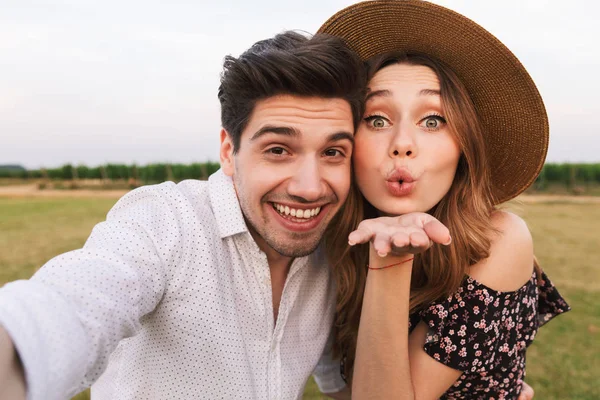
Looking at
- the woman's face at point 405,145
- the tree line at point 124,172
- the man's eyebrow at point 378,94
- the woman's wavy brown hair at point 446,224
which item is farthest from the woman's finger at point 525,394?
the tree line at point 124,172

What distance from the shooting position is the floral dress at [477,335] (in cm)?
235

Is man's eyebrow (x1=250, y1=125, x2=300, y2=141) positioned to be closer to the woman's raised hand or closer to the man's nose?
the man's nose

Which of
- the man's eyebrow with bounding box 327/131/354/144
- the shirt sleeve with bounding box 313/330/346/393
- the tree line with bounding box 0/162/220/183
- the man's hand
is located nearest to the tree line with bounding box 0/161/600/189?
the tree line with bounding box 0/162/220/183

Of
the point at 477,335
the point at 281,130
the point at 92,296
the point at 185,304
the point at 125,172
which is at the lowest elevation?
the point at 125,172

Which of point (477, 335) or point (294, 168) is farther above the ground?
point (294, 168)

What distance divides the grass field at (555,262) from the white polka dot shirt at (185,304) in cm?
166

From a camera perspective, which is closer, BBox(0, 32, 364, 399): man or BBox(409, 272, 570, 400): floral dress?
BBox(0, 32, 364, 399): man

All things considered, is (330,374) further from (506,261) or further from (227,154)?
(227,154)

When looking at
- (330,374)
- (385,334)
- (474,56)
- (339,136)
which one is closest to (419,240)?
(385,334)

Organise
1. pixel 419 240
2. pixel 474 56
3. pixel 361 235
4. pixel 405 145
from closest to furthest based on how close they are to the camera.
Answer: pixel 419 240
pixel 361 235
pixel 405 145
pixel 474 56

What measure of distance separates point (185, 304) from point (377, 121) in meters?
1.23

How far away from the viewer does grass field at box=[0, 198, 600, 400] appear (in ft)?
18.0

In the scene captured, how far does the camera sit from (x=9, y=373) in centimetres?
128

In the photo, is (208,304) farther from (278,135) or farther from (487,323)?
(487,323)
